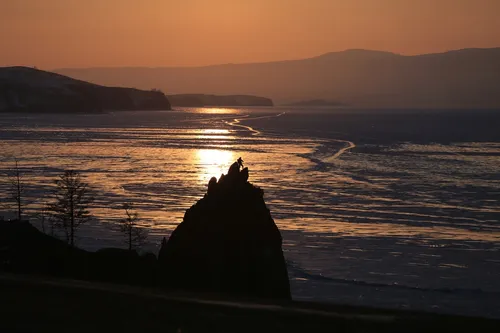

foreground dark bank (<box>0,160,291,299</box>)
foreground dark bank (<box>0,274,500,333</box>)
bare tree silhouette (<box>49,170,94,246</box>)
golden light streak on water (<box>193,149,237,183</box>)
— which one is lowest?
golden light streak on water (<box>193,149,237,183</box>)

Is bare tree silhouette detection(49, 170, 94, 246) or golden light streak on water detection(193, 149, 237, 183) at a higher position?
bare tree silhouette detection(49, 170, 94, 246)

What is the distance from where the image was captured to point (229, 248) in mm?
18969

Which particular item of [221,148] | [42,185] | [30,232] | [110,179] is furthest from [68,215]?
[221,148]

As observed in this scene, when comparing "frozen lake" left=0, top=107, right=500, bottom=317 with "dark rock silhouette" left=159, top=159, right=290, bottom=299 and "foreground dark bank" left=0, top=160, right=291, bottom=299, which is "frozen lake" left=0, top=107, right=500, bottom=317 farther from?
"foreground dark bank" left=0, top=160, right=291, bottom=299

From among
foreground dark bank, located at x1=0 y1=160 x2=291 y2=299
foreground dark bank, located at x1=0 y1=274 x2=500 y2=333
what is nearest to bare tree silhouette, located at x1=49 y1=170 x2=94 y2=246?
foreground dark bank, located at x1=0 y1=160 x2=291 y2=299

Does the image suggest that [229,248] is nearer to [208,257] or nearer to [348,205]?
[208,257]

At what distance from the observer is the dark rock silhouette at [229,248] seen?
1844 centimetres

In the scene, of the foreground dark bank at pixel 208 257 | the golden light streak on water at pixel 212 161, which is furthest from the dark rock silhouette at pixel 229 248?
the golden light streak on water at pixel 212 161

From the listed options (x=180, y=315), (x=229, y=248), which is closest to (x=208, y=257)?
(x=229, y=248)

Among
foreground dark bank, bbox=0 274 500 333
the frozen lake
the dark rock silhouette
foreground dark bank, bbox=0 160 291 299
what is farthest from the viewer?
the frozen lake

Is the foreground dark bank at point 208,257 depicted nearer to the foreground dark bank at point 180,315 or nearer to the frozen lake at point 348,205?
the frozen lake at point 348,205

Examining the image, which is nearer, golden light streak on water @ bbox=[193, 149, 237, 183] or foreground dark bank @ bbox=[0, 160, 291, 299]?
foreground dark bank @ bbox=[0, 160, 291, 299]

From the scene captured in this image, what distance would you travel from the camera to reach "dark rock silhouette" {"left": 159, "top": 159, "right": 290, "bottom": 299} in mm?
18438

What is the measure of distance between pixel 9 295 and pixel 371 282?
52.9 ft
